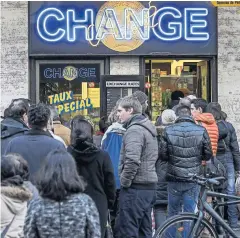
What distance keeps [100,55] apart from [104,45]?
0.64 ft

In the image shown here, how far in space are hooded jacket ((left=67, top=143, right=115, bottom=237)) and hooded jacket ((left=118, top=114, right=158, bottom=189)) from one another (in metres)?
0.66

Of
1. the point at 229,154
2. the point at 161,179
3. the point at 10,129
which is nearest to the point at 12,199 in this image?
the point at 10,129

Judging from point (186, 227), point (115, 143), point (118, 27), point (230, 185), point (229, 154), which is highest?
point (118, 27)

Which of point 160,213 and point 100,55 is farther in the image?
point 100,55

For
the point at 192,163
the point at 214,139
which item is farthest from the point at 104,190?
the point at 214,139

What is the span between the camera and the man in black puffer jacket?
25.8 feet

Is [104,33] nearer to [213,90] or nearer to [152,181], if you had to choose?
[213,90]

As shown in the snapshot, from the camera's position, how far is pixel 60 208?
→ 173 inches

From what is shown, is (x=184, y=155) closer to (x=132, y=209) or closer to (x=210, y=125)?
(x=132, y=209)

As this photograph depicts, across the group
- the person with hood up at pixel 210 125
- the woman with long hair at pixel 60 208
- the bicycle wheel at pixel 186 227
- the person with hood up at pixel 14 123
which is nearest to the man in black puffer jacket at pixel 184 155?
the bicycle wheel at pixel 186 227

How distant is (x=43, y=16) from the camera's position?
39.7ft

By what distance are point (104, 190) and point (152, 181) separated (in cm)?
92

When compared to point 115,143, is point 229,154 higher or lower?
lower

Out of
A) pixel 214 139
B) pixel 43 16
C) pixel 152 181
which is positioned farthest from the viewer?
pixel 43 16
